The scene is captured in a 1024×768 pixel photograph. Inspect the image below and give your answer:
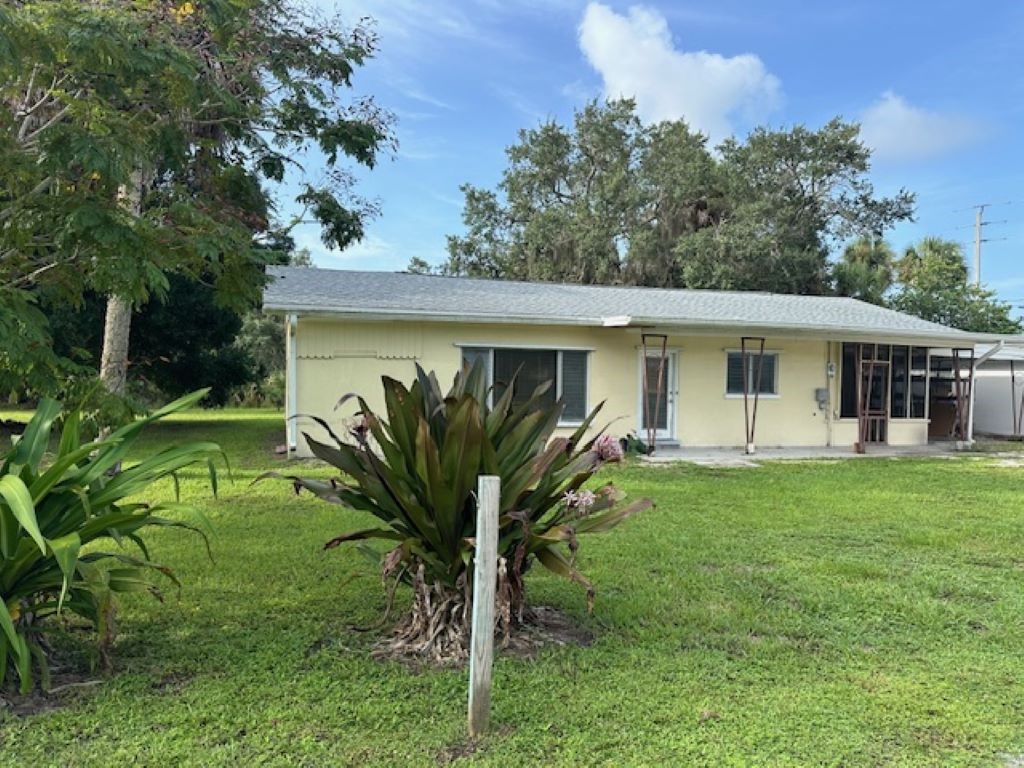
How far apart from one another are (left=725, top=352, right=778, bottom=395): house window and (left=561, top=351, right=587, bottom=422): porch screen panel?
3000 millimetres

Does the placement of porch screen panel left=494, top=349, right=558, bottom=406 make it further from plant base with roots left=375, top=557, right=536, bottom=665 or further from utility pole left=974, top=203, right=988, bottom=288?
utility pole left=974, top=203, right=988, bottom=288

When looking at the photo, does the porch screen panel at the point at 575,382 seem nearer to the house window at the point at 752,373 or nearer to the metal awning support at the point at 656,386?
the metal awning support at the point at 656,386

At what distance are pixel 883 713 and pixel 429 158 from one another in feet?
50.1

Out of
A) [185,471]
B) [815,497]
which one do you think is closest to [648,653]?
[815,497]

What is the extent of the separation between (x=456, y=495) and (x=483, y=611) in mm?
895

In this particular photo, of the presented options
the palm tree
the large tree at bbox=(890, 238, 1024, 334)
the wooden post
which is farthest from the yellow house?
the palm tree

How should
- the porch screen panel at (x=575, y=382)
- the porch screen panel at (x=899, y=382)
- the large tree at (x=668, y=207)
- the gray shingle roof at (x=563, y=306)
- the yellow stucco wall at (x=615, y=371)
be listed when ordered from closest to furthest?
the yellow stucco wall at (x=615, y=371) < the gray shingle roof at (x=563, y=306) < the porch screen panel at (x=575, y=382) < the porch screen panel at (x=899, y=382) < the large tree at (x=668, y=207)

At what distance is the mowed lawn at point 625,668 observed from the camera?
2.87 m

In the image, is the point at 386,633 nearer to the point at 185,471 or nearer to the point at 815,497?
the point at 815,497

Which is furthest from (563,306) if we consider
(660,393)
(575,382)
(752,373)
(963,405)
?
(963,405)

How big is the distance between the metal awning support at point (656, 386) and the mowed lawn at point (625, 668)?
5.91m

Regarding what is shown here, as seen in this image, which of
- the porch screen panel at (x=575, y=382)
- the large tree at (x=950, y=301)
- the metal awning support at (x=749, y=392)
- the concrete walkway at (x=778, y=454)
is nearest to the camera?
the concrete walkway at (x=778, y=454)

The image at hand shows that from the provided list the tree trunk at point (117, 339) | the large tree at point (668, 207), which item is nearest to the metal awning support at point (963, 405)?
the large tree at point (668, 207)

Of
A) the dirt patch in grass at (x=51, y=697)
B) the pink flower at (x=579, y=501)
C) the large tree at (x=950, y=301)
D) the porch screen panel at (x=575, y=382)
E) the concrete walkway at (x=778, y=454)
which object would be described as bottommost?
the dirt patch in grass at (x=51, y=697)
